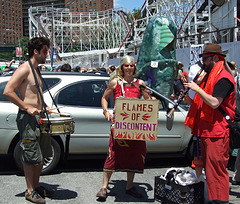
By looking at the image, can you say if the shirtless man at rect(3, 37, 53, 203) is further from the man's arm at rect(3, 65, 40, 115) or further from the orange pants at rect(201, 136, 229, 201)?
the orange pants at rect(201, 136, 229, 201)

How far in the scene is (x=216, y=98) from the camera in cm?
315

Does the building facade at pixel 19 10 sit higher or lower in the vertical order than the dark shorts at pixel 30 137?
higher

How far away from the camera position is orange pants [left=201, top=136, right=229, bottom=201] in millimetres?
3223

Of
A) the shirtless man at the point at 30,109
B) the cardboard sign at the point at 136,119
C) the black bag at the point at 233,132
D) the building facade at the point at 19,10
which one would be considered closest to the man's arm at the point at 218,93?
the black bag at the point at 233,132

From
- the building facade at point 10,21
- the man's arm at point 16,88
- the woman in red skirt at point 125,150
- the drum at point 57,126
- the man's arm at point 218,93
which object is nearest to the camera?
the man's arm at point 218,93

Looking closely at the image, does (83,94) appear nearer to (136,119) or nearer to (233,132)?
(136,119)

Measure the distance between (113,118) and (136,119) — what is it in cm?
38

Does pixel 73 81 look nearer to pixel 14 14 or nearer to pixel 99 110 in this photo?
pixel 99 110

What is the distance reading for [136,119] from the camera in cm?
360

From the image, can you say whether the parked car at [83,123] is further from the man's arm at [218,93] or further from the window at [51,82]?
the man's arm at [218,93]

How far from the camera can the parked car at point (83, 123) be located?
4570 mm

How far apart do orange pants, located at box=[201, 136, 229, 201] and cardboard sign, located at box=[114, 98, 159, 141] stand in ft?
2.18

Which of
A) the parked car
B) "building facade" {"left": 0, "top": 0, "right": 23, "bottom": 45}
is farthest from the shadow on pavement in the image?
"building facade" {"left": 0, "top": 0, "right": 23, "bottom": 45}

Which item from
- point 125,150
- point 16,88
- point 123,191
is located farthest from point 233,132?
point 16,88
